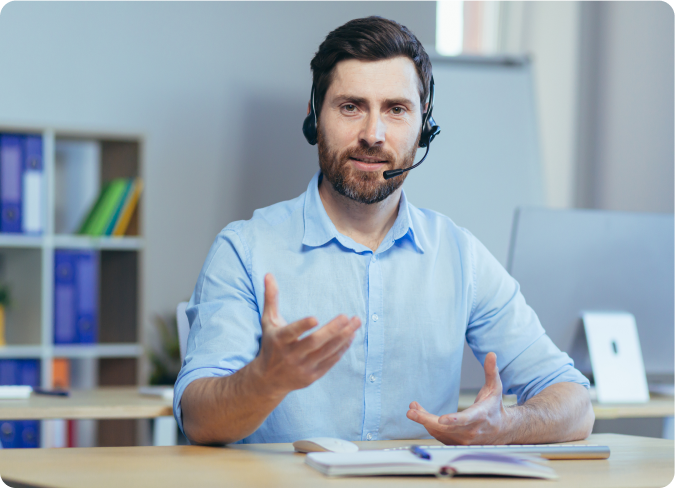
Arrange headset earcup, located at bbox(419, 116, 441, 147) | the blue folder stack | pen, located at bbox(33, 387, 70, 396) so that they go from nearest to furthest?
headset earcup, located at bbox(419, 116, 441, 147) < pen, located at bbox(33, 387, 70, 396) < the blue folder stack

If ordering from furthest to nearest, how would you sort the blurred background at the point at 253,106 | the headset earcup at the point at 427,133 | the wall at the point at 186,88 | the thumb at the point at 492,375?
the wall at the point at 186,88 < the blurred background at the point at 253,106 < the headset earcup at the point at 427,133 < the thumb at the point at 492,375

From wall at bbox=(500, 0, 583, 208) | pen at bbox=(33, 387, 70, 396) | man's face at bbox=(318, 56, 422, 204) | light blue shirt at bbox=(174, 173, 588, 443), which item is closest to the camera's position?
light blue shirt at bbox=(174, 173, 588, 443)

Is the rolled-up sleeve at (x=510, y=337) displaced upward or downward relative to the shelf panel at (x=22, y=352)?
upward

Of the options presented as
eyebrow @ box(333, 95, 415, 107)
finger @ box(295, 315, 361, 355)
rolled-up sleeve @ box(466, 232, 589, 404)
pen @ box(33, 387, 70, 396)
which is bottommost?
pen @ box(33, 387, 70, 396)

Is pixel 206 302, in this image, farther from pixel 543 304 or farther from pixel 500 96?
pixel 500 96

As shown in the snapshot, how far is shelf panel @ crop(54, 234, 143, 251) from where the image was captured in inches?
109

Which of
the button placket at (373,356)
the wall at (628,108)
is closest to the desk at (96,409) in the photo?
the button placket at (373,356)

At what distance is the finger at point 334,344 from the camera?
2.80 feet

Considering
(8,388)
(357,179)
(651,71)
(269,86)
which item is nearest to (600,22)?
(651,71)

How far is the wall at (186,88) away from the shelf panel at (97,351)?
0.36 meters

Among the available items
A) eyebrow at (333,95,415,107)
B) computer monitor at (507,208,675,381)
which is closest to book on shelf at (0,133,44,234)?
eyebrow at (333,95,415,107)

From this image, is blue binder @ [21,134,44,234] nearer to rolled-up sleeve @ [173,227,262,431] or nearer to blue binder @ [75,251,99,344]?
blue binder @ [75,251,99,344]

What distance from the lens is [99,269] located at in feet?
9.78

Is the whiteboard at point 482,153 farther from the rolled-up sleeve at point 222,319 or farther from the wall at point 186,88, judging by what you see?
the rolled-up sleeve at point 222,319
